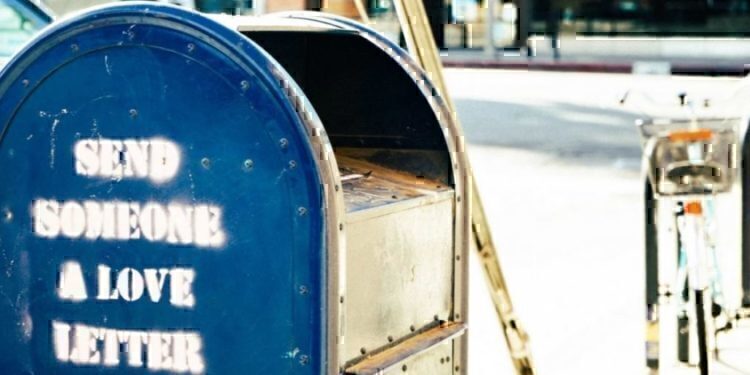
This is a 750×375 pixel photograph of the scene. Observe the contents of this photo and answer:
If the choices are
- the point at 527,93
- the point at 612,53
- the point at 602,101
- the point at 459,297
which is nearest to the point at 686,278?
the point at 459,297

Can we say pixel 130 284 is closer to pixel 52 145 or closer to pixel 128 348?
pixel 128 348

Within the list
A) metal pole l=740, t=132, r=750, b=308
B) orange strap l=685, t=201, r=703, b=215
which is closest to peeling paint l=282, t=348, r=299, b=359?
orange strap l=685, t=201, r=703, b=215

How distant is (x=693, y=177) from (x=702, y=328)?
0.57 m

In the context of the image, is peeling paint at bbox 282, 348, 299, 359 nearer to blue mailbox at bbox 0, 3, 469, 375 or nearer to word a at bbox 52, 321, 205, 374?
blue mailbox at bbox 0, 3, 469, 375

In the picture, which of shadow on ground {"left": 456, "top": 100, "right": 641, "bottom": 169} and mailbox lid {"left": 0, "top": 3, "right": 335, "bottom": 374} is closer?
mailbox lid {"left": 0, "top": 3, "right": 335, "bottom": 374}

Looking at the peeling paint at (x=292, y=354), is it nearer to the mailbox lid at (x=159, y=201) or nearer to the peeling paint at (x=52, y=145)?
the mailbox lid at (x=159, y=201)

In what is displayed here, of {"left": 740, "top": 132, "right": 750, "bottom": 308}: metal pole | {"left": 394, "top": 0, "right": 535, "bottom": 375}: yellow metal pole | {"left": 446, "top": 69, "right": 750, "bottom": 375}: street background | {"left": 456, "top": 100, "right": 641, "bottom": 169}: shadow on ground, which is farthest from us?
{"left": 456, "top": 100, "right": 641, "bottom": 169}: shadow on ground

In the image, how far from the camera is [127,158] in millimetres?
3322

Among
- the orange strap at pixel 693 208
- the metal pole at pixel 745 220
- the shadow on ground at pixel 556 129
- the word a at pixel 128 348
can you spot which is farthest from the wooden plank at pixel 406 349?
the shadow on ground at pixel 556 129

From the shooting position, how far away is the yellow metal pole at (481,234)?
4.57m

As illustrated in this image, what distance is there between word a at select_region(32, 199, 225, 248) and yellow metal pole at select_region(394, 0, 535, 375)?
1440mm

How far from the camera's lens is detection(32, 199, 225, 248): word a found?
10.7ft

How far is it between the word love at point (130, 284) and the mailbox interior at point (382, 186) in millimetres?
372

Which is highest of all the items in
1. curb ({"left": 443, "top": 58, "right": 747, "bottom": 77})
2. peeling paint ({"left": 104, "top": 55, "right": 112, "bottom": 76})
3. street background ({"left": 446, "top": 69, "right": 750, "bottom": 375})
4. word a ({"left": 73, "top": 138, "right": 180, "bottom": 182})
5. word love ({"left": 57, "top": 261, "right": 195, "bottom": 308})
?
peeling paint ({"left": 104, "top": 55, "right": 112, "bottom": 76})
